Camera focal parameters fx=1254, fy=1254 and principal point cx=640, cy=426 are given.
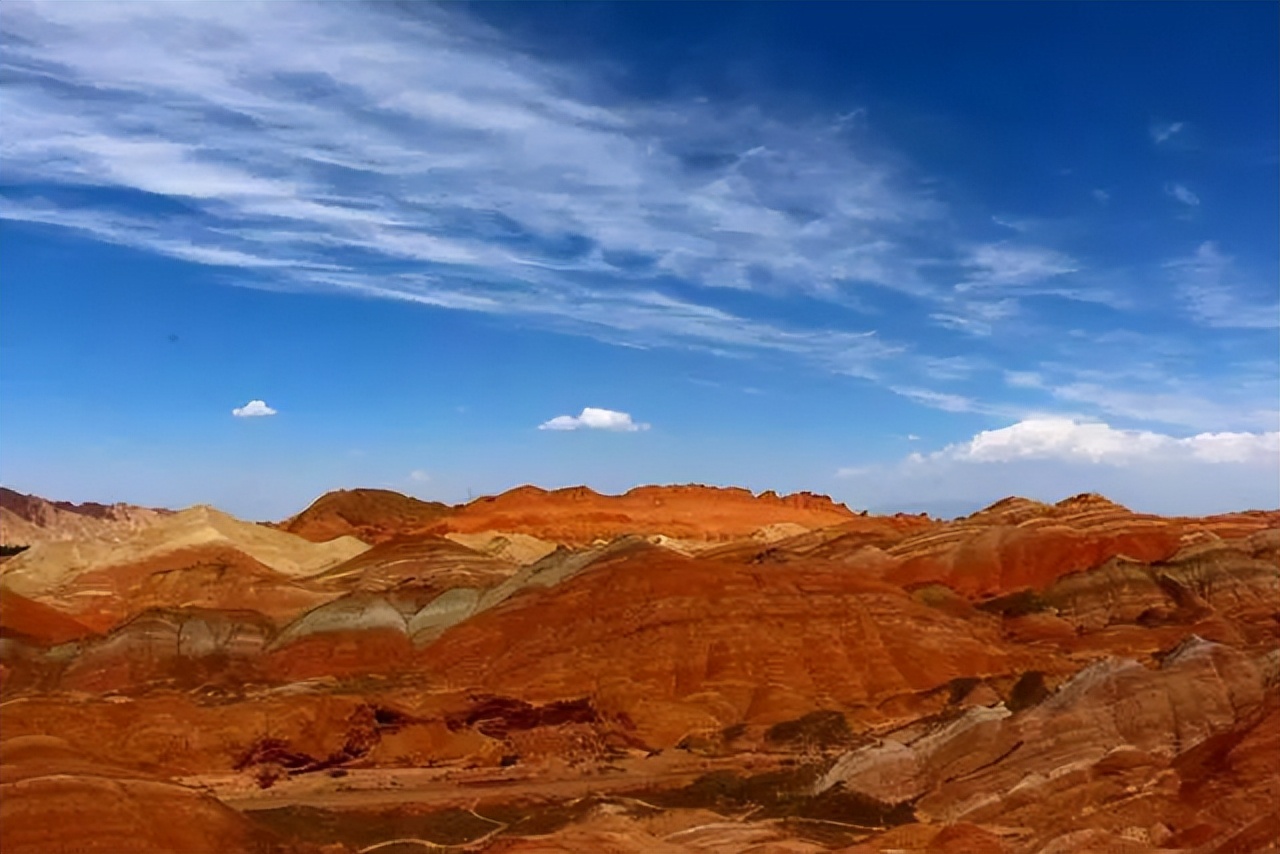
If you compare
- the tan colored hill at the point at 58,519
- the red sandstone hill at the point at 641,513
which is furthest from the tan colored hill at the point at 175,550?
the tan colored hill at the point at 58,519

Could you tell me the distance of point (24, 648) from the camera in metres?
51.6

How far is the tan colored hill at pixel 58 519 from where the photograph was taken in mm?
129750

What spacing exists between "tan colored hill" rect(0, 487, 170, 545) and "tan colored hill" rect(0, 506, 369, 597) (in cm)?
4153

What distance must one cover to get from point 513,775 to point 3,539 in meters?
108

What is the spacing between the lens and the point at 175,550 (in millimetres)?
79438

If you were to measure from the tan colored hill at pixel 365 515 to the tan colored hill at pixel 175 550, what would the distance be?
2602cm

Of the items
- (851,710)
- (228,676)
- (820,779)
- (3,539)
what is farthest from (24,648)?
(3,539)

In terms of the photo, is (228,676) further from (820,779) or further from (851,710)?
(820,779)

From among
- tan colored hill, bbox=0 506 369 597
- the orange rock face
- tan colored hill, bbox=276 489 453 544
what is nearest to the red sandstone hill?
tan colored hill, bbox=276 489 453 544

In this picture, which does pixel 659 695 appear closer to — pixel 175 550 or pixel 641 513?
pixel 175 550

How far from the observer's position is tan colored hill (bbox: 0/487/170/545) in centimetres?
12975

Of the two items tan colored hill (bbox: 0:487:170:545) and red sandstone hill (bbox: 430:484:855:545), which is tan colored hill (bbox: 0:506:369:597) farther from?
tan colored hill (bbox: 0:487:170:545)

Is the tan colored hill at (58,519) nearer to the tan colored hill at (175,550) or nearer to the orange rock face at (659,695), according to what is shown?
the tan colored hill at (175,550)

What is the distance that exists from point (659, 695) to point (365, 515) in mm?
89876
